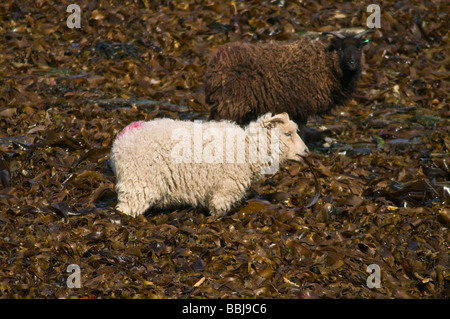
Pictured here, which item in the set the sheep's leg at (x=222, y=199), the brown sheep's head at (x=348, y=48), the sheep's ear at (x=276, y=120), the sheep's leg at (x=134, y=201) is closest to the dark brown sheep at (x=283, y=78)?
the brown sheep's head at (x=348, y=48)

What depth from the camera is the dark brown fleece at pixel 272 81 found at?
345 inches

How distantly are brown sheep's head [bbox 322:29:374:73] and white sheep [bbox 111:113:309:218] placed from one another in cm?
285

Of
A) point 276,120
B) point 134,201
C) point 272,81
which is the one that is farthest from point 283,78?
point 134,201

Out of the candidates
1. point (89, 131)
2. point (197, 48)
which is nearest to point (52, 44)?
point (197, 48)

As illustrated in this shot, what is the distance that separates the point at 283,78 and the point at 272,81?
7.9 inches

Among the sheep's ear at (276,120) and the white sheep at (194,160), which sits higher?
the sheep's ear at (276,120)

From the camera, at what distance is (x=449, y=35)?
42.2 ft

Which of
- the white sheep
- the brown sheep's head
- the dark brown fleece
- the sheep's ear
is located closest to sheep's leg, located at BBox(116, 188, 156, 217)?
the white sheep

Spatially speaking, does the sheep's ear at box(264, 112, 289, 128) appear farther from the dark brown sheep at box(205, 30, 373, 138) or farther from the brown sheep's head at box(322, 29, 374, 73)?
the brown sheep's head at box(322, 29, 374, 73)

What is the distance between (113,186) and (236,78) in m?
2.61

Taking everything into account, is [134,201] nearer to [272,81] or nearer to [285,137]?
[285,137]

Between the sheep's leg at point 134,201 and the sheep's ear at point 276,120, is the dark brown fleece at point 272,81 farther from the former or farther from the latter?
the sheep's leg at point 134,201

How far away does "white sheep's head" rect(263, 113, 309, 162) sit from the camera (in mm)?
7020

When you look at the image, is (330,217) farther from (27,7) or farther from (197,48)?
(27,7)
